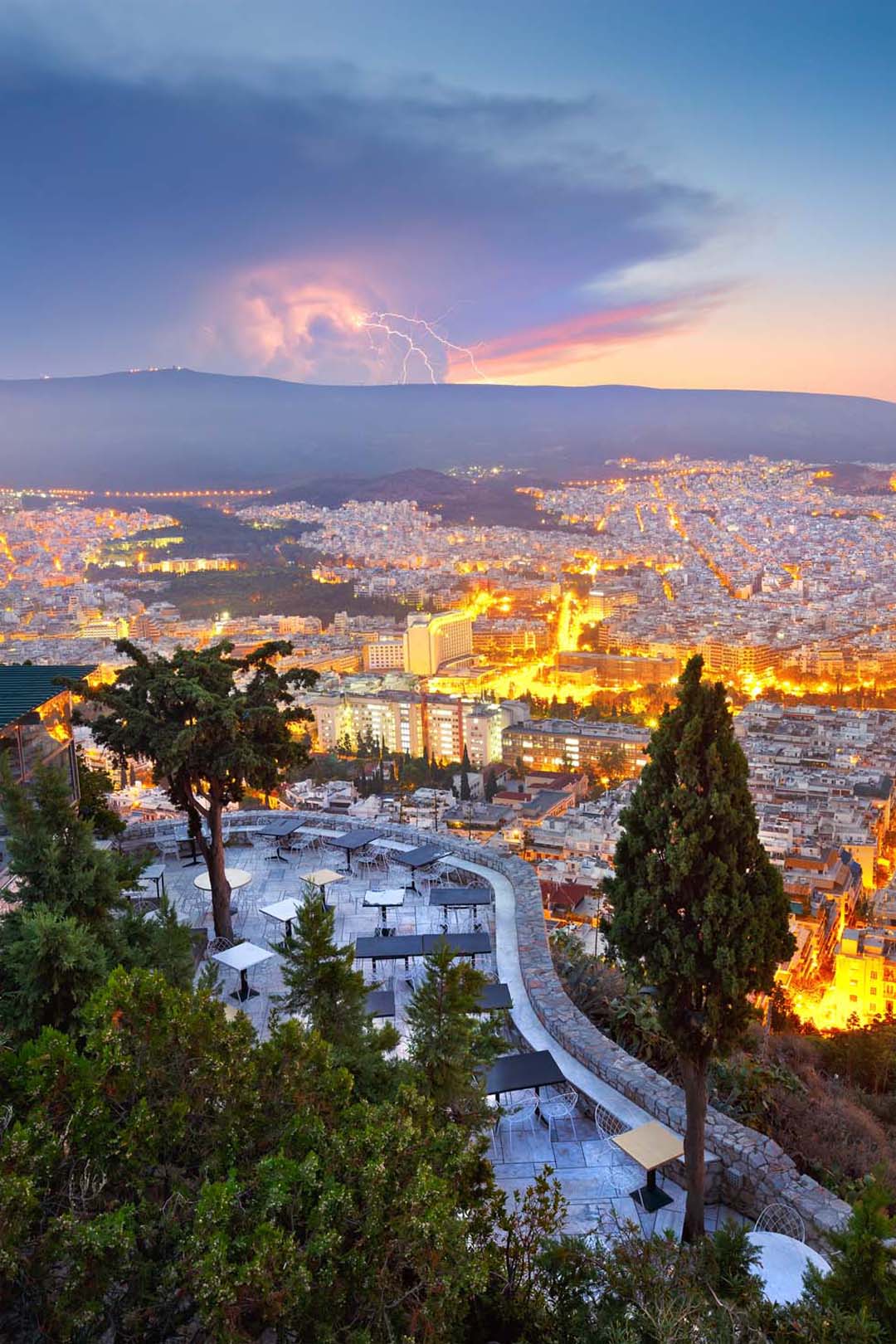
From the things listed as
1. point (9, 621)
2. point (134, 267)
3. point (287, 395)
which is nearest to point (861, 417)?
point (287, 395)

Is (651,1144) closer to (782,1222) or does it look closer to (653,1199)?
(653,1199)

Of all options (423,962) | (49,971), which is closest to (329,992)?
(49,971)

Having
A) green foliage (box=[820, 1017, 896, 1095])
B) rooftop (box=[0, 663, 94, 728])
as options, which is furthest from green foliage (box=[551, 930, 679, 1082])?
rooftop (box=[0, 663, 94, 728])

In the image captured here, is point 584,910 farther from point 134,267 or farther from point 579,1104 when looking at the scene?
point 134,267

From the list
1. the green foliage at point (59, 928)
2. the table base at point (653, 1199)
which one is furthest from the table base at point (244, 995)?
the table base at point (653, 1199)

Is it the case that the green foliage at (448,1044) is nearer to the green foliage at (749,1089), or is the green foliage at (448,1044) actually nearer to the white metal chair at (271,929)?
the green foliage at (749,1089)

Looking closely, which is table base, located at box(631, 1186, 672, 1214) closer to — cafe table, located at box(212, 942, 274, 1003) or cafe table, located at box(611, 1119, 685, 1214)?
cafe table, located at box(611, 1119, 685, 1214)
